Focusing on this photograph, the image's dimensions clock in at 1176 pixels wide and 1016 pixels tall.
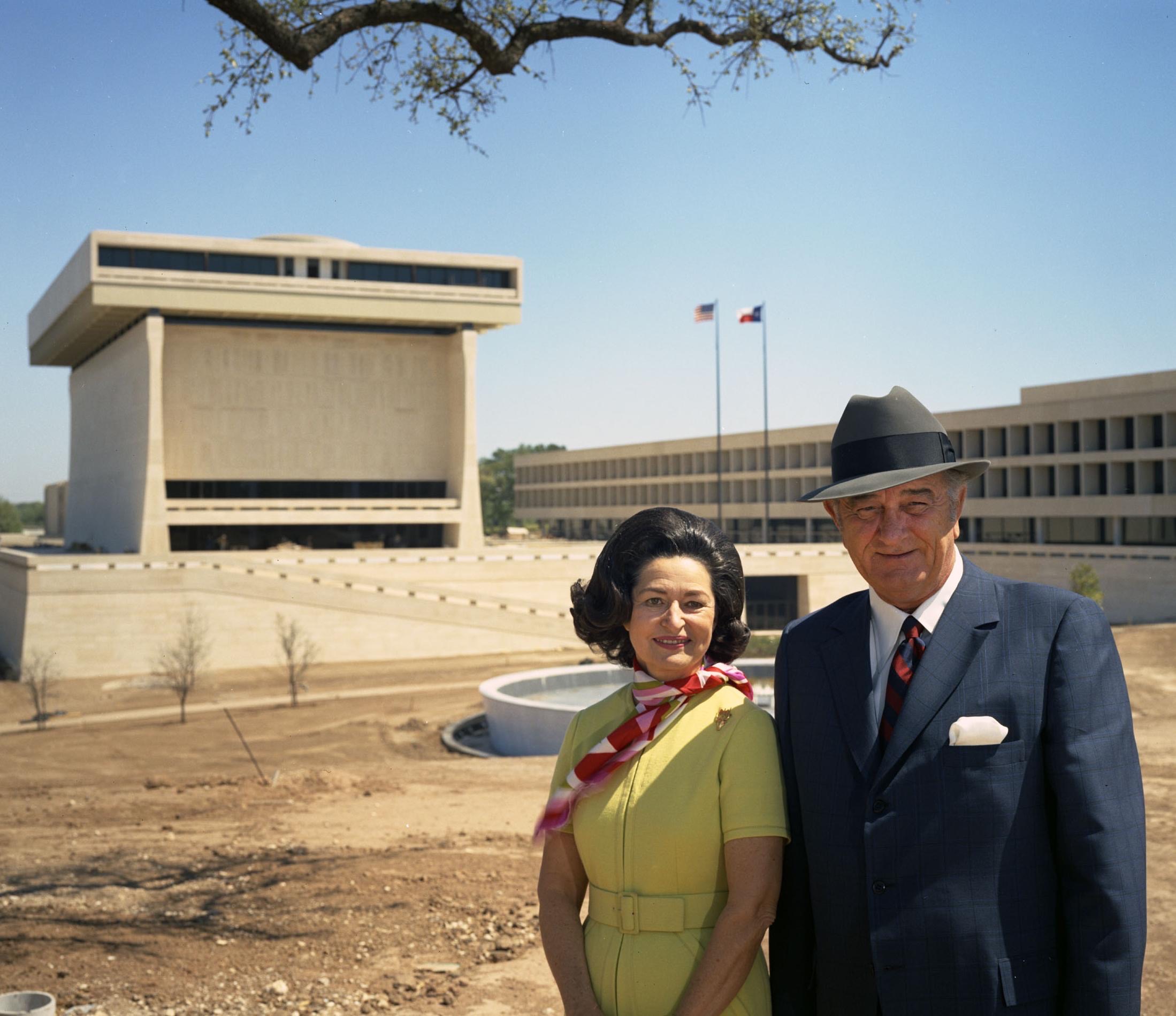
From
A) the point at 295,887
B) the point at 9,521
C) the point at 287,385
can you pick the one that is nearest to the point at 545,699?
the point at 295,887

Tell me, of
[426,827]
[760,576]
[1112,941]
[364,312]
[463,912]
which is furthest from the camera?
[760,576]

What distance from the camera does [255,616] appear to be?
37469 mm

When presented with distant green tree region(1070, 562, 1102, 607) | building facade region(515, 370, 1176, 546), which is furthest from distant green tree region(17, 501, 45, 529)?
distant green tree region(1070, 562, 1102, 607)

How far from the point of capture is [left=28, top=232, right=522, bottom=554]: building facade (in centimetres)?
4747

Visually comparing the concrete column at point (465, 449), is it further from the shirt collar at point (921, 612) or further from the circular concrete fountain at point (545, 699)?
the shirt collar at point (921, 612)

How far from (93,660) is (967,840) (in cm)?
3660

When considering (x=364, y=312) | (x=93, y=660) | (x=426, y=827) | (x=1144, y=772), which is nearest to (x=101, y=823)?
(x=426, y=827)

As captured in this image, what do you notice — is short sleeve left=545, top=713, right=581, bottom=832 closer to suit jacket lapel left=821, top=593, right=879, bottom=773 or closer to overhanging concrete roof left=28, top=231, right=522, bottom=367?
suit jacket lapel left=821, top=593, right=879, bottom=773

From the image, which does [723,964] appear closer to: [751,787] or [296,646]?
[751,787]

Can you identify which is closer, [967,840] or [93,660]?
[967,840]

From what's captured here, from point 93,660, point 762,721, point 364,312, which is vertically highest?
point 364,312

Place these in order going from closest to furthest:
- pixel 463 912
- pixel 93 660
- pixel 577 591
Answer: pixel 577 591 → pixel 463 912 → pixel 93 660

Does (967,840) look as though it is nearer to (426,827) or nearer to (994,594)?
(994,594)

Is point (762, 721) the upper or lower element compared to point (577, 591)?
lower
